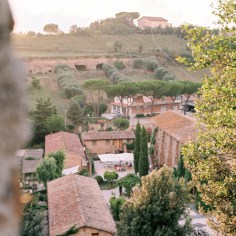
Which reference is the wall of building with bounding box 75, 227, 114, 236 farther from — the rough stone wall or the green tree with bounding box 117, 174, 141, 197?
the rough stone wall

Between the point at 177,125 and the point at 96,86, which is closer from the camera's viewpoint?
the point at 177,125

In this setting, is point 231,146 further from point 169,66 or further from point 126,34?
point 126,34

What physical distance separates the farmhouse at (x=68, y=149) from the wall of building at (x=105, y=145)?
1534 millimetres

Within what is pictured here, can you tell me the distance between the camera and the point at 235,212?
871cm

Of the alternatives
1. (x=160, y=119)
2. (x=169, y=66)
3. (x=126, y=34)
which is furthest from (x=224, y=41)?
(x=126, y=34)

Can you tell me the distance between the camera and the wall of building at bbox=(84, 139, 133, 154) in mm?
35594

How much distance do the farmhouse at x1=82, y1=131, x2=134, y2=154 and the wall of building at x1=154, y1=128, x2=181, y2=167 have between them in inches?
111

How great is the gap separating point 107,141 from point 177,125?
272 inches

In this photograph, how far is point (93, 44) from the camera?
80.6m

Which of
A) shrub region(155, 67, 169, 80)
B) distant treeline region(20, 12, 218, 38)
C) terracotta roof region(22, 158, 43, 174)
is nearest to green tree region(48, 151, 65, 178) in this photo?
terracotta roof region(22, 158, 43, 174)

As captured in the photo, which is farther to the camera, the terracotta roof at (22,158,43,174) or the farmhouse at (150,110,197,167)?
the farmhouse at (150,110,197,167)

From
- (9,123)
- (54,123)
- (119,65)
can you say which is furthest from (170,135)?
(119,65)

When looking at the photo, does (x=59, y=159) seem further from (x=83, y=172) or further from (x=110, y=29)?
(x=110, y=29)

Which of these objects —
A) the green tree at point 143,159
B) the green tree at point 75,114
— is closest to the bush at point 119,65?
the green tree at point 75,114
